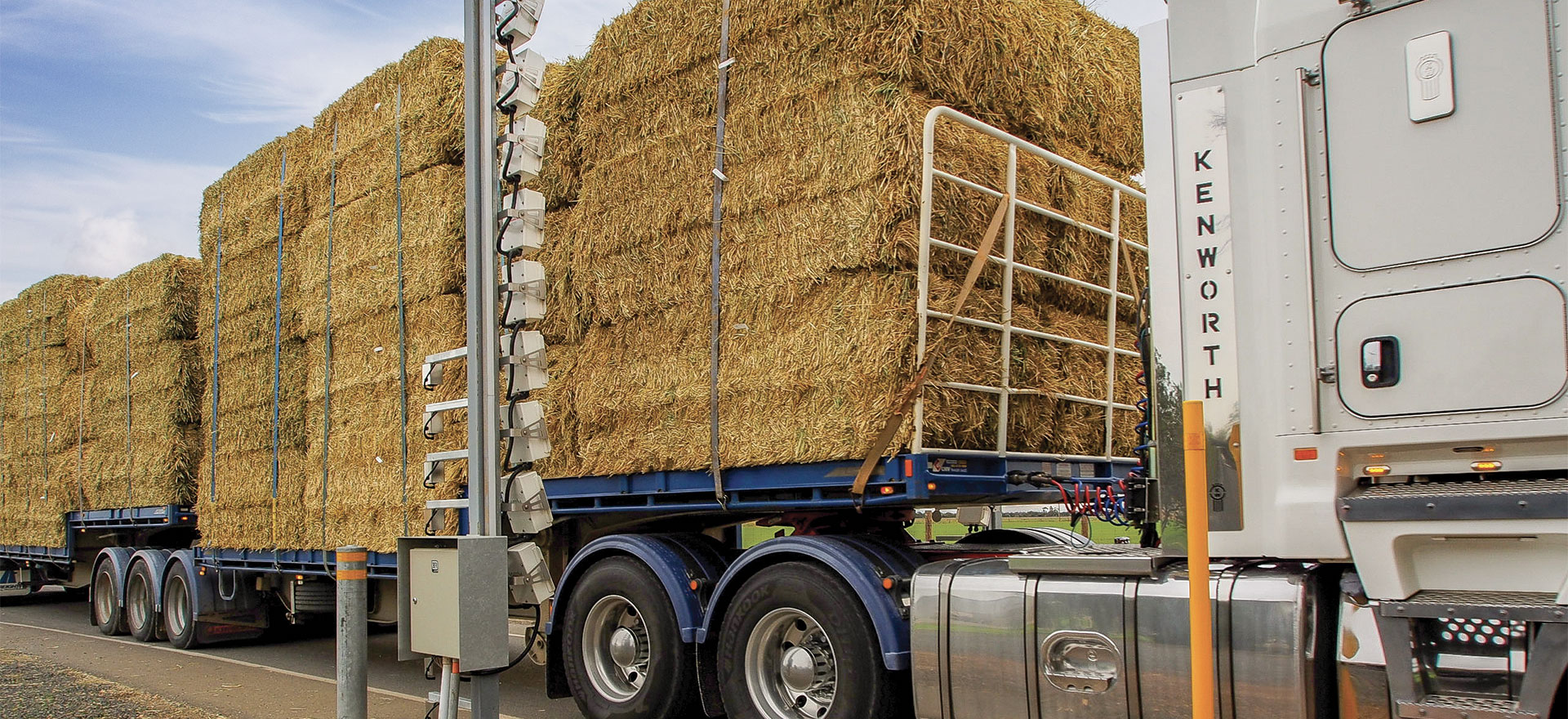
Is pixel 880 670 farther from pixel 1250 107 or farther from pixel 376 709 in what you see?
pixel 376 709

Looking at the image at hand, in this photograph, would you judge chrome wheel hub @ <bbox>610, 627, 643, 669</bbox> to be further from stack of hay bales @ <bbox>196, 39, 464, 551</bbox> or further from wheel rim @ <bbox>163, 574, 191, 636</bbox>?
wheel rim @ <bbox>163, 574, 191, 636</bbox>

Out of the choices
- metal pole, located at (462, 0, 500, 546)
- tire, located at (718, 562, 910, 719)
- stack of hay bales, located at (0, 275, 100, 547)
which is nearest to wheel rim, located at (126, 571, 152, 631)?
stack of hay bales, located at (0, 275, 100, 547)

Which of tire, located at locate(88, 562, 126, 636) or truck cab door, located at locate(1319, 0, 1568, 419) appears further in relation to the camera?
tire, located at locate(88, 562, 126, 636)

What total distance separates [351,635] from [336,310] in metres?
4.48

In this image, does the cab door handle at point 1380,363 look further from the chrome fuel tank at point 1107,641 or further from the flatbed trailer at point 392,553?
the flatbed trailer at point 392,553

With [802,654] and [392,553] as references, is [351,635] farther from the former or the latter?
[392,553]

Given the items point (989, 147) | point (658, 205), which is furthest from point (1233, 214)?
point (658, 205)

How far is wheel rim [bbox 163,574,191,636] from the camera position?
12648mm

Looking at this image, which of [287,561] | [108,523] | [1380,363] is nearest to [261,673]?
[287,561]

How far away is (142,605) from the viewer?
13.6 meters

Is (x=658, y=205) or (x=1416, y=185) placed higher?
(x=658, y=205)

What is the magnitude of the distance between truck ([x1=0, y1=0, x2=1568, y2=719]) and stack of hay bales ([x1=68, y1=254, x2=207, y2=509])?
8.46m

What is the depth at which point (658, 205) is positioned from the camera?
23.2 feet

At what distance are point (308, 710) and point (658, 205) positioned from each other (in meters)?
4.50
